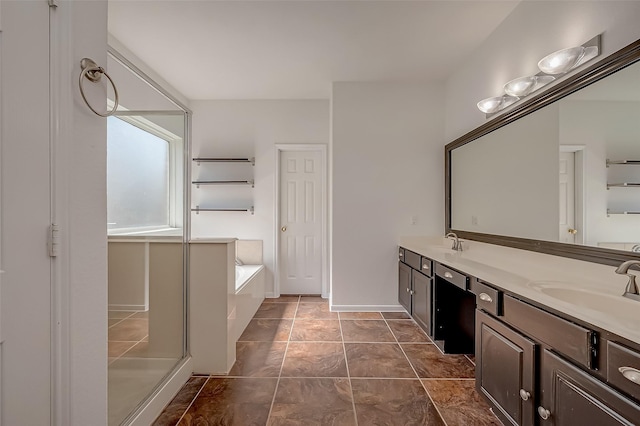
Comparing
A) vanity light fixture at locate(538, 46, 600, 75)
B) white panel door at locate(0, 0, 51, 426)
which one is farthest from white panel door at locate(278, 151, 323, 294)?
white panel door at locate(0, 0, 51, 426)

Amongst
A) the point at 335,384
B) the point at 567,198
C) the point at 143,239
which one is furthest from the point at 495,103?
the point at 143,239

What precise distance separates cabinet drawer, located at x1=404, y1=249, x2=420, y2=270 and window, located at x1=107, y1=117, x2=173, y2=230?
7.02 feet

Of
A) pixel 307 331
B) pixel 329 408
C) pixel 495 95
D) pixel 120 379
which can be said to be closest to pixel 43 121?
pixel 120 379

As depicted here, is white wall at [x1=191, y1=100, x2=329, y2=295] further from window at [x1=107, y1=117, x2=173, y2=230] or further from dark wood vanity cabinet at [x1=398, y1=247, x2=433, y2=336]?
window at [x1=107, y1=117, x2=173, y2=230]

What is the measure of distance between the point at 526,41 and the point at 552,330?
1.99 metres

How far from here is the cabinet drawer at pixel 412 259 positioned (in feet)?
9.14

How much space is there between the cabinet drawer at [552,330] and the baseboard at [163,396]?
1.95 metres

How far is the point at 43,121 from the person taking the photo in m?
0.84

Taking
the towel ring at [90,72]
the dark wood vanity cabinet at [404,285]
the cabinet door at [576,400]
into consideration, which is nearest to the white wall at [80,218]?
the towel ring at [90,72]

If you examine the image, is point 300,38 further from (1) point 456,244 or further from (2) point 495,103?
(1) point 456,244

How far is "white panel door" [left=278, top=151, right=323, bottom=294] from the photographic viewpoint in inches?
160

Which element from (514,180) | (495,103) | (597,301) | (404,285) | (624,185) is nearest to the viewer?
(597,301)

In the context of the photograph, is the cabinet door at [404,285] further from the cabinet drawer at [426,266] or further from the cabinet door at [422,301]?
the cabinet drawer at [426,266]

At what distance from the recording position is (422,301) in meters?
2.65
